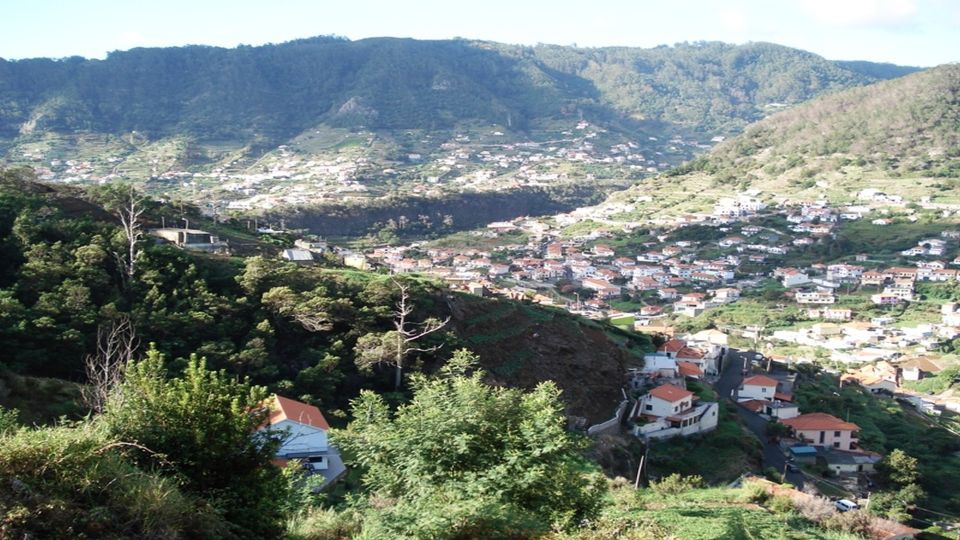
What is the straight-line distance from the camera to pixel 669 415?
19984mm

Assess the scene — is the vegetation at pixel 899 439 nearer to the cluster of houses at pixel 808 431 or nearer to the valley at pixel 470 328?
the valley at pixel 470 328

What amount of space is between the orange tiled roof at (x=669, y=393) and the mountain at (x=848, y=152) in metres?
56.2

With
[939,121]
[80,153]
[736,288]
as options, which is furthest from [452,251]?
[939,121]

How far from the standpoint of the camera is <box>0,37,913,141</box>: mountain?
106m

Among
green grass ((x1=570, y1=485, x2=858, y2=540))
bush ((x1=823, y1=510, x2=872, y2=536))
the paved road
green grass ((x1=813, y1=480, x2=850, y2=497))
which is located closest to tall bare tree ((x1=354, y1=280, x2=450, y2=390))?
green grass ((x1=570, y1=485, x2=858, y2=540))

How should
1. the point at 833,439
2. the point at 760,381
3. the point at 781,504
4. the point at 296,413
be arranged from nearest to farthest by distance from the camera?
the point at 781,504, the point at 296,413, the point at 833,439, the point at 760,381

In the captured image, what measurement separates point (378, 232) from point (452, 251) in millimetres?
8517

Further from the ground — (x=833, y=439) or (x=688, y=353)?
(x=688, y=353)

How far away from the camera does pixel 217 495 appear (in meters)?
5.34

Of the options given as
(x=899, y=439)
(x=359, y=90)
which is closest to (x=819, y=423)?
(x=899, y=439)

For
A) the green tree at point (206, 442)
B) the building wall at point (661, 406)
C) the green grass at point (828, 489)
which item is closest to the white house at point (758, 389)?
the building wall at point (661, 406)

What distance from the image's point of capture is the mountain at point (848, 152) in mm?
74438

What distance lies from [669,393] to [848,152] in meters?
73.2

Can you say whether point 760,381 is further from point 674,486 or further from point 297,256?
point 297,256
